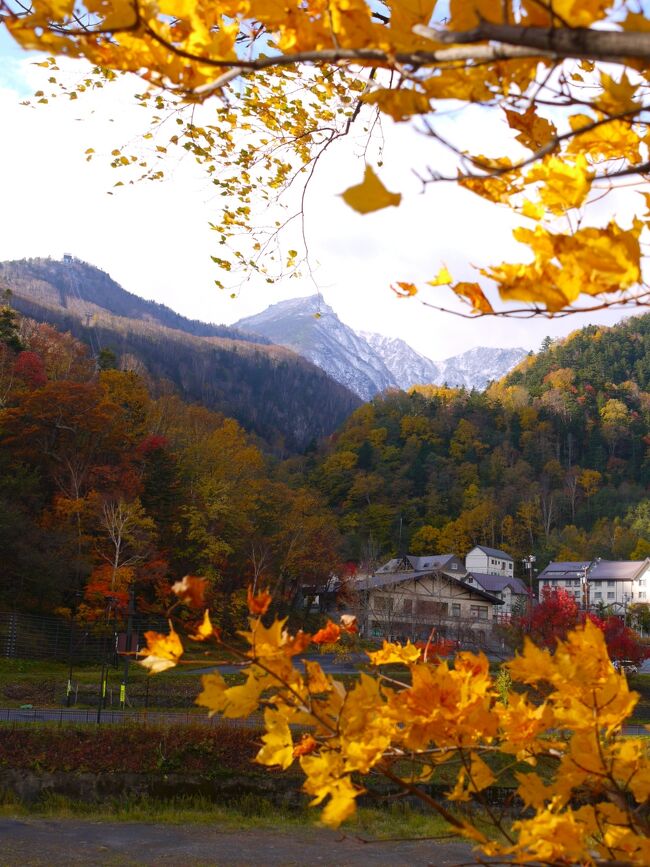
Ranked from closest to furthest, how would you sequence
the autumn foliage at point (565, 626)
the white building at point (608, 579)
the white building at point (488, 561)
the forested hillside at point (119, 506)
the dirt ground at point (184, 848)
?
the dirt ground at point (184, 848) → the autumn foliage at point (565, 626) → the forested hillside at point (119, 506) → the white building at point (608, 579) → the white building at point (488, 561)

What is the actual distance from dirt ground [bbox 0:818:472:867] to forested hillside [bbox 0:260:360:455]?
49.3 meters

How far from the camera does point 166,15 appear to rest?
888 millimetres

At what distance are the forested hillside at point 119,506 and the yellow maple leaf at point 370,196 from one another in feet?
50.2

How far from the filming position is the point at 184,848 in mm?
7332

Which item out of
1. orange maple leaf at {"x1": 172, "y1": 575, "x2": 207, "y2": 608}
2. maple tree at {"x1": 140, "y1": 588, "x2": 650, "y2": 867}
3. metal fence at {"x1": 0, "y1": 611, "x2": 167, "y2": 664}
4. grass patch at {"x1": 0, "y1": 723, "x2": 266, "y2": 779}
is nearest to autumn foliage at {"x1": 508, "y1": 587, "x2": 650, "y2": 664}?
metal fence at {"x1": 0, "y1": 611, "x2": 167, "y2": 664}

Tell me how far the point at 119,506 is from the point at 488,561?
30359 mm

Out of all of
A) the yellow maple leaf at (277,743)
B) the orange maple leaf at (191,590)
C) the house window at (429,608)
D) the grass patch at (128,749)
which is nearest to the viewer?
the orange maple leaf at (191,590)

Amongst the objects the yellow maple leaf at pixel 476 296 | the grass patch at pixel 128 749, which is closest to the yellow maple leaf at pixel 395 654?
the yellow maple leaf at pixel 476 296

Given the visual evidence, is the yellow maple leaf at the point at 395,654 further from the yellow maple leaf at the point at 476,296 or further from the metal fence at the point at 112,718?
the metal fence at the point at 112,718

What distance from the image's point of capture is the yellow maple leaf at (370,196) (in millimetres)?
742

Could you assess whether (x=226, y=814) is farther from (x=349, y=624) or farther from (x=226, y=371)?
(x=226, y=371)

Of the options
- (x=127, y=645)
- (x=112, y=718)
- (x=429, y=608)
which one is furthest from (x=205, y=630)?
(x=429, y=608)

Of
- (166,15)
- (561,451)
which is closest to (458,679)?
(166,15)

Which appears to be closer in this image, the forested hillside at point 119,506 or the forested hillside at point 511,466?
the forested hillside at point 119,506
